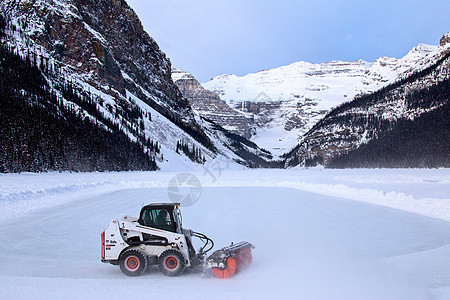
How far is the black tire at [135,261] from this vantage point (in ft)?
25.1

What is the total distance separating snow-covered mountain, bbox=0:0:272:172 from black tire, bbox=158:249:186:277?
1834 inches

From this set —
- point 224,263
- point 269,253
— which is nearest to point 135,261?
point 224,263

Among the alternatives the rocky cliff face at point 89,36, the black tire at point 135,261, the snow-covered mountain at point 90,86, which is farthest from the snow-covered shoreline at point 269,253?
the rocky cliff face at point 89,36

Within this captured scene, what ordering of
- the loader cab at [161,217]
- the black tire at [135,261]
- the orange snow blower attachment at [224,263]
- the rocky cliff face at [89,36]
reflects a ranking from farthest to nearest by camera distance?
1. the rocky cliff face at [89,36]
2. the loader cab at [161,217]
3. the black tire at [135,261]
4. the orange snow blower attachment at [224,263]

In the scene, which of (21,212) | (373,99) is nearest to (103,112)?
(21,212)

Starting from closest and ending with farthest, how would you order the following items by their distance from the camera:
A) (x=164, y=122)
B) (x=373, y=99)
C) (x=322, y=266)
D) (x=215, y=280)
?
(x=215, y=280) → (x=322, y=266) → (x=164, y=122) → (x=373, y=99)

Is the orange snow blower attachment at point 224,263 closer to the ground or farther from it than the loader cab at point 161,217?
closer to the ground

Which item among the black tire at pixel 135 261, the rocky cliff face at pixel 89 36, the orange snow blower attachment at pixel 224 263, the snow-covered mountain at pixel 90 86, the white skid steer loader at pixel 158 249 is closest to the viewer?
the orange snow blower attachment at pixel 224 263

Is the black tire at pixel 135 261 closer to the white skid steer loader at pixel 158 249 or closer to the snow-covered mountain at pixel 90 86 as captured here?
the white skid steer loader at pixel 158 249

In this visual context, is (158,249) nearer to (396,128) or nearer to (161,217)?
(161,217)

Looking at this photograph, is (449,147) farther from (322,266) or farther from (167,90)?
(167,90)

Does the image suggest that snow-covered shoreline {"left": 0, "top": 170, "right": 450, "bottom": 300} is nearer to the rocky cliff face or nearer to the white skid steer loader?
the white skid steer loader

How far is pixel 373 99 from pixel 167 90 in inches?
4124

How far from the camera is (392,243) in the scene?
10789 millimetres
